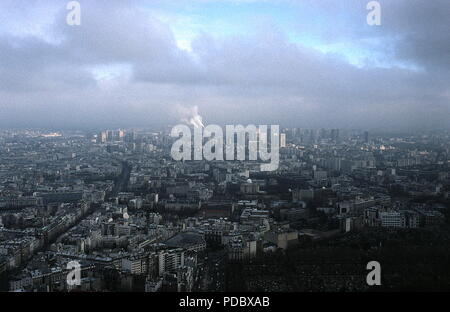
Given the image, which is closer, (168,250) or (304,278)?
(304,278)

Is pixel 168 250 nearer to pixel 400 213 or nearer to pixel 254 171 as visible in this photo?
pixel 400 213
